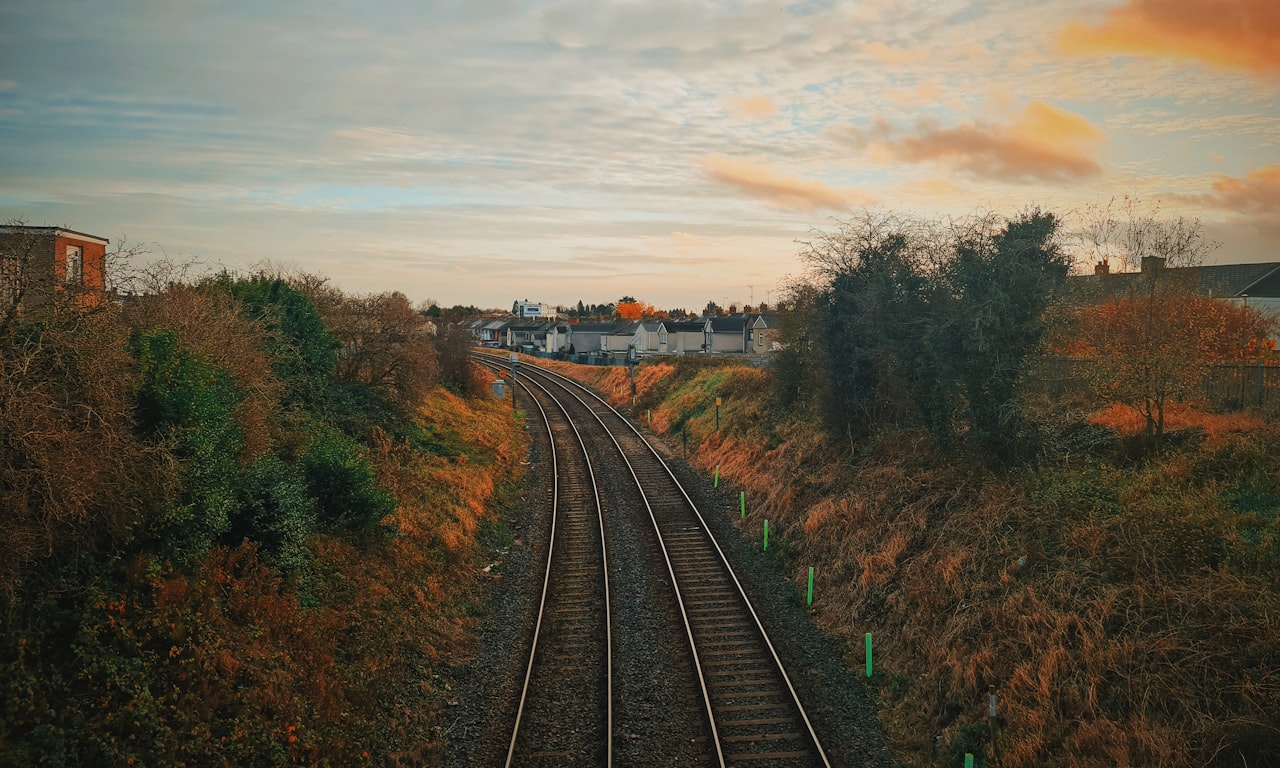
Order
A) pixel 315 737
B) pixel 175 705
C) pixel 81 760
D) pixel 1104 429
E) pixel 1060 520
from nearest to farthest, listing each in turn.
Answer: pixel 81 760
pixel 175 705
pixel 315 737
pixel 1060 520
pixel 1104 429

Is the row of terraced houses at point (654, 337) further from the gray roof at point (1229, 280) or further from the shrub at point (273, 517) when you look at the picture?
the shrub at point (273, 517)

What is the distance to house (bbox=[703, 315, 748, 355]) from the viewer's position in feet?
292

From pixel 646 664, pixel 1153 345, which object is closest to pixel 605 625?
pixel 646 664

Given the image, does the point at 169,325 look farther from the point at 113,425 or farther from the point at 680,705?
the point at 680,705

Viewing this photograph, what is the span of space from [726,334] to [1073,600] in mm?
79485

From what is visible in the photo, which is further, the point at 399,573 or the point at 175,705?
the point at 399,573

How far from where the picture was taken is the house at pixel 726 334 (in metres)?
88.9

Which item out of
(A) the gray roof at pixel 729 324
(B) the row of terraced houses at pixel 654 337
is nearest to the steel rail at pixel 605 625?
(B) the row of terraced houses at pixel 654 337

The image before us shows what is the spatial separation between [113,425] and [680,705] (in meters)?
9.37

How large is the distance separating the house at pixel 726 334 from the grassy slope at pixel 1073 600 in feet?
232

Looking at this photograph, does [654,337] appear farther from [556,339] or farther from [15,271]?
[15,271]

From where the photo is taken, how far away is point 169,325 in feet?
45.1

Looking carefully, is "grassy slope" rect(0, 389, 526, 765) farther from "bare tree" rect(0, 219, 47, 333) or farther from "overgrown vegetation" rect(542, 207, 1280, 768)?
"overgrown vegetation" rect(542, 207, 1280, 768)

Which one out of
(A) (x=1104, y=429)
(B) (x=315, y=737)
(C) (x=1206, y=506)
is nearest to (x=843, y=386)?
(A) (x=1104, y=429)
